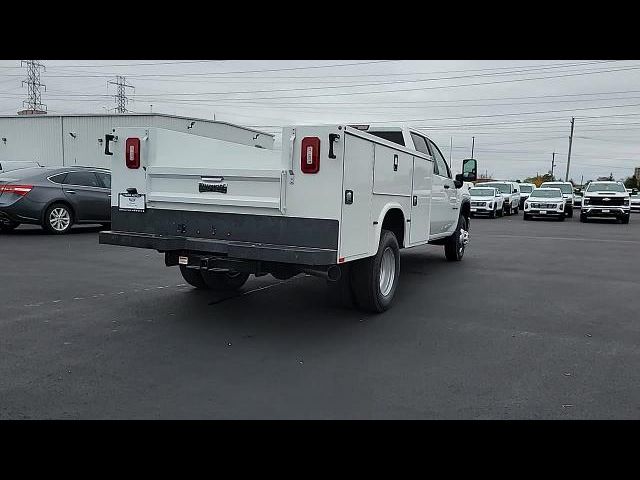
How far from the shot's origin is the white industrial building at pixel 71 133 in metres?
26.3

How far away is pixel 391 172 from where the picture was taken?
624 cm

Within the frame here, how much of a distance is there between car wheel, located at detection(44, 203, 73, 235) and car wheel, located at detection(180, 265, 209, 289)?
7259 millimetres

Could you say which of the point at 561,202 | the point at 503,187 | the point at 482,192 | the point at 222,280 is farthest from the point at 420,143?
the point at 503,187

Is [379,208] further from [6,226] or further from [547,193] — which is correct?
[547,193]

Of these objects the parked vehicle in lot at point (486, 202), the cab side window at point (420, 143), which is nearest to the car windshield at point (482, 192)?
the parked vehicle in lot at point (486, 202)

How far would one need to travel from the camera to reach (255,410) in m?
3.71

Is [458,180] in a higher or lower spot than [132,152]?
lower

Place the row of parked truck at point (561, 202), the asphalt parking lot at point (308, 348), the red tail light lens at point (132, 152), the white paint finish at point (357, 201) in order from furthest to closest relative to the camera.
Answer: the row of parked truck at point (561, 202) < the red tail light lens at point (132, 152) < the white paint finish at point (357, 201) < the asphalt parking lot at point (308, 348)

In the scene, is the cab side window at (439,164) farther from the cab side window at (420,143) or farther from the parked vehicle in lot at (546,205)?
the parked vehicle in lot at (546,205)

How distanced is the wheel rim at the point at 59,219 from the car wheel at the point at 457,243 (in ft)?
28.7

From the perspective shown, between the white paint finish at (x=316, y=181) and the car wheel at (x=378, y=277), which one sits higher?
the white paint finish at (x=316, y=181)

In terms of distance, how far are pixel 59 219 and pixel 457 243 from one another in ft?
29.6

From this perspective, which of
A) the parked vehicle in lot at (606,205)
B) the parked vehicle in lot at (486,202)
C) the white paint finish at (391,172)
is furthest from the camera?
the parked vehicle in lot at (486,202)

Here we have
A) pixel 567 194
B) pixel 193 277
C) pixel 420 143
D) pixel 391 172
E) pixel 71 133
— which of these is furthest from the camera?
pixel 567 194
